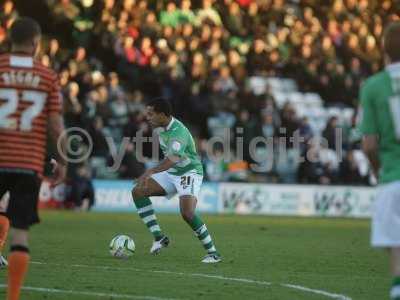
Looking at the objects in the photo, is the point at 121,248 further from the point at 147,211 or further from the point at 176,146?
the point at 176,146

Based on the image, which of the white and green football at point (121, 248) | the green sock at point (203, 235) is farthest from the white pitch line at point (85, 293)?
the green sock at point (203, 235)

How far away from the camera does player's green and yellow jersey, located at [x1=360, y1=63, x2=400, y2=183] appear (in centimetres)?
756

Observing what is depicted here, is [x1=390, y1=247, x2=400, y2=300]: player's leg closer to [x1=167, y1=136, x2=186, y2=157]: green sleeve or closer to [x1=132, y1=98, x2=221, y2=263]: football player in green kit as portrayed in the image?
[x1=132, y1=98, x2=221, y2=263]: football player in green kit

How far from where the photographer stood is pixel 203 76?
28438 millimetres

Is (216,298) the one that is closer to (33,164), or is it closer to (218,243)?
(33,164)

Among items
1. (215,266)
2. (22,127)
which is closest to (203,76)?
(215,266)

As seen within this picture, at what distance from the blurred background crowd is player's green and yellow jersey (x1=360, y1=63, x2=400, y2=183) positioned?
18912 millimetres

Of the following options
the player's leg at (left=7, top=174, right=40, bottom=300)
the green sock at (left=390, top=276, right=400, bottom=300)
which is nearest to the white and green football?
the player's leg at (left=7, top=174, right=40, bottom=300)

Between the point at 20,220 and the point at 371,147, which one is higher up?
the point at 371,147

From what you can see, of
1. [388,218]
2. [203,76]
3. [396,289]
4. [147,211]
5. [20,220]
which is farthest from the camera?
[203,76]

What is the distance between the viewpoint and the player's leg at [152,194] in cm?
1500

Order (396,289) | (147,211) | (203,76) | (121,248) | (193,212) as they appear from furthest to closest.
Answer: (203,76) → (147,211) → (193,212) → (121,248) → (396,289)

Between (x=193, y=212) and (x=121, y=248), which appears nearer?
(x=121, y=248)

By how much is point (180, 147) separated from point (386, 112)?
22.6 ft
